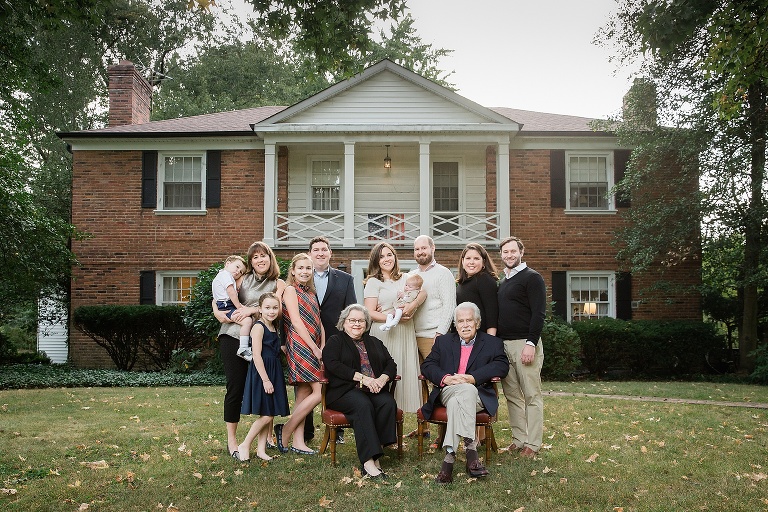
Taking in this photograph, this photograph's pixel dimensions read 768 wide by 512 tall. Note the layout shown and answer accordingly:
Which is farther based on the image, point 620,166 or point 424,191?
point 620,166

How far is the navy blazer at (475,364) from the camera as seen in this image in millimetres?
5461

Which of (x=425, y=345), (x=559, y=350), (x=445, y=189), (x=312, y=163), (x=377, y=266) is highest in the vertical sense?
(x=312, y=163)

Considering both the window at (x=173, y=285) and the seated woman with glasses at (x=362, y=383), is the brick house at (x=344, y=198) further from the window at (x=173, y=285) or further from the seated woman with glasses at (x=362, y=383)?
the seated woman with glasses at (x=362, y=383)

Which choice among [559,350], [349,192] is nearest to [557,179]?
[559,350]

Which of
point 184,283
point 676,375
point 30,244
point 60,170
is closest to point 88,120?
point 60,170

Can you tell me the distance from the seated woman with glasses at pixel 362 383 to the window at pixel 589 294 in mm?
10404

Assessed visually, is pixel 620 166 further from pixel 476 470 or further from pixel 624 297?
pixel 476 470

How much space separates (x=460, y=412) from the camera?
205 inches

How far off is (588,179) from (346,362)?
37.1 ft

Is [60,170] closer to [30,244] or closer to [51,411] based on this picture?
[30,244]

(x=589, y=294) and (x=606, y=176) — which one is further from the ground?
(x=606, y=176)

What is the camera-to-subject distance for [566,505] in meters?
4.50

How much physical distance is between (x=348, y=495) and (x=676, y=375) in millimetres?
10961

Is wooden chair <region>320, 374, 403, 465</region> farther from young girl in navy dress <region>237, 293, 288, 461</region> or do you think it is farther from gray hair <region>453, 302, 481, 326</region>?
gray hair <region>453, 302, 481, 326</region>
